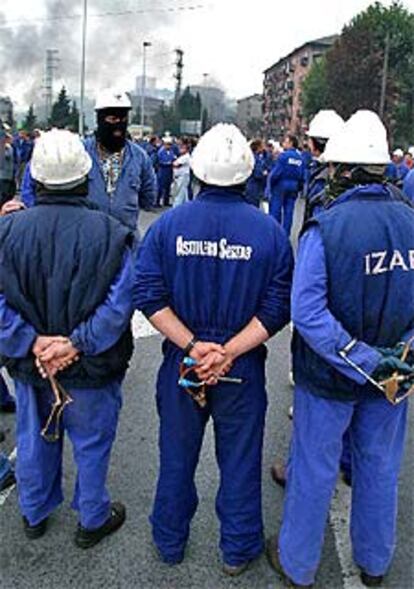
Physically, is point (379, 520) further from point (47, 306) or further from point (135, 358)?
point (135, 358)

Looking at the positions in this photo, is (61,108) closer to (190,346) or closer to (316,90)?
(316,90)

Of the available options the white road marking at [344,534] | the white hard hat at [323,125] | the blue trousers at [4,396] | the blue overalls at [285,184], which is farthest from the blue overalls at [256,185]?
the white road marking at [344,534]

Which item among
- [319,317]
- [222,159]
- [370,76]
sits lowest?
[319,317]

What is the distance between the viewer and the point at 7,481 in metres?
3.38

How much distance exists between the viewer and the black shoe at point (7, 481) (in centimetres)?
334

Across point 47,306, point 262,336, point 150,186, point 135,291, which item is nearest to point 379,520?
point 262,336

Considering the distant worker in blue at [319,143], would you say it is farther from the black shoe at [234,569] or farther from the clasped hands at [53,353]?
the black shoe at [234,569]

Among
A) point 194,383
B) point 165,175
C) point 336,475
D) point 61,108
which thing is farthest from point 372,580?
point 61,108

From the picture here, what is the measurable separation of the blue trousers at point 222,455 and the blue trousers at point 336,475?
0.16 m

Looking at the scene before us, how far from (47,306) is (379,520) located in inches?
64.9

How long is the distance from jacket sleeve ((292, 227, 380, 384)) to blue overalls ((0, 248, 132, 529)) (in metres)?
0.74

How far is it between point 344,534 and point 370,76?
50.7 m

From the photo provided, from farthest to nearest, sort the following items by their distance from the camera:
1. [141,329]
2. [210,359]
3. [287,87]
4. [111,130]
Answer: [287,87]
[141,329]
[111,130]
[210,359]

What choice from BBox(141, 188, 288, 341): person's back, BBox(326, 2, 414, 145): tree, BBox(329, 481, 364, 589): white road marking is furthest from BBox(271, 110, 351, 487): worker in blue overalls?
BBox(326, 2, 414, 145): tree
